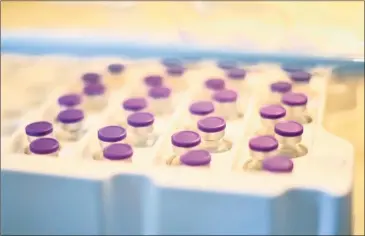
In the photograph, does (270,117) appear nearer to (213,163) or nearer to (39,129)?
(213,163)

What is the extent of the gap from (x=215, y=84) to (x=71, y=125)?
0.18 m

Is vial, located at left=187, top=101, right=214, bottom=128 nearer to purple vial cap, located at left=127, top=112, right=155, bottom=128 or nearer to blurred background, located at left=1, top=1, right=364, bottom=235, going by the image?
purple vial cap, located at left=127, top=112, right=155, bottom=128

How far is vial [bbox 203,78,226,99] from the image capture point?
2.60 feet

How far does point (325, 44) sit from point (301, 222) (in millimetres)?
377

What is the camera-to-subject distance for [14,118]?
2.57 feet

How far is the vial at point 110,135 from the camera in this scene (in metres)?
0.66

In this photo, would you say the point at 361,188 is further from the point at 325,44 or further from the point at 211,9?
the point at 211,9

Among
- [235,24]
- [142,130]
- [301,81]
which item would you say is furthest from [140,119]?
[235,24]

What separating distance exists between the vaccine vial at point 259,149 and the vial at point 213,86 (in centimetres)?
16

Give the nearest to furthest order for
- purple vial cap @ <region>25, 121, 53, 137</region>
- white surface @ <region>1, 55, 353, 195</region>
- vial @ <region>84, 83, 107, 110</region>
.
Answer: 1. white surface @ <region>1, 55, 353, 195</region>
2. purple vial cap @ <region>25, 121, 53, 137</region>
3. vial @ <region>84, 83, 107, 110</region>

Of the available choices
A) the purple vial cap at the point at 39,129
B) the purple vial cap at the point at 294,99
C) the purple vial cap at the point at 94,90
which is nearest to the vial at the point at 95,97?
the purple vial cap at the point at 94,90

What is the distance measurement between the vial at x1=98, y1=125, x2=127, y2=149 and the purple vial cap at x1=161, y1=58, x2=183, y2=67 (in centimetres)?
21

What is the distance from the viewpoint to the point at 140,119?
27.4 inches

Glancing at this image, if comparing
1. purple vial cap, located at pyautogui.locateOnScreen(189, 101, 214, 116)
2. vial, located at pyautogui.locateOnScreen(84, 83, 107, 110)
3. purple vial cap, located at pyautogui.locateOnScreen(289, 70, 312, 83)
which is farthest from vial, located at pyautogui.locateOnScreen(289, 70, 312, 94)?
vial, located at pyautogui.locateOnScreen(84, 83, 107, 110)
